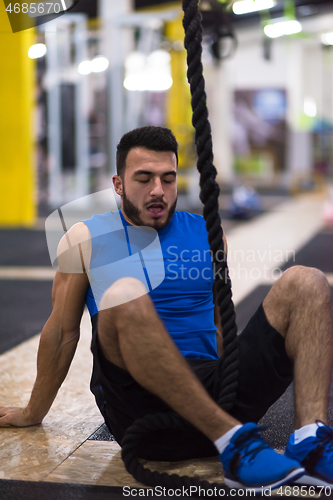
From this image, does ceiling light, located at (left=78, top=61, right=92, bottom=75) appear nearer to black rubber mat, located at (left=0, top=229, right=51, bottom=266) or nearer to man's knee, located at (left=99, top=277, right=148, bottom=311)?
black rubber mat, located at (left=0, top=229, right=51, bottom=266)

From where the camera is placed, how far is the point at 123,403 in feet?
4.93

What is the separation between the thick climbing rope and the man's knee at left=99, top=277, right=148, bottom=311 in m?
0.19

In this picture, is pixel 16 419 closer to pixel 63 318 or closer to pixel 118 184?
pixel 63 318

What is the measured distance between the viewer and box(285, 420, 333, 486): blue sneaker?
4.55 ft

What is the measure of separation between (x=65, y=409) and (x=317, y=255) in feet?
12.1

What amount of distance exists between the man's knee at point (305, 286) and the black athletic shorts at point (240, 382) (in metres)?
0.09

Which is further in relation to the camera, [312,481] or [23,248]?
[23,248]

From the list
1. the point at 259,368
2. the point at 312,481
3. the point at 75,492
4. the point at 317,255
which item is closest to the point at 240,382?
the point at 259,368

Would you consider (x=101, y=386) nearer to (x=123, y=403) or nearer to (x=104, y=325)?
(x=123, y=403)

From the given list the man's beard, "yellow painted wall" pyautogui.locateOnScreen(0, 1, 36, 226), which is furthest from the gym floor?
"yellow painted wall" pyautogui.locateOnScreen(0, 1, 36, 226)

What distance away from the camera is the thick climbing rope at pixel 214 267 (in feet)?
4.34

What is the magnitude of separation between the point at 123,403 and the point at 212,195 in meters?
0.59

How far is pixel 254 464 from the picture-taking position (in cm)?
133

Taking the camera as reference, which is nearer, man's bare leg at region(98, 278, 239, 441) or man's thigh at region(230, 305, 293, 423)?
man's bare leg at region(98, 278, 239, 441)
